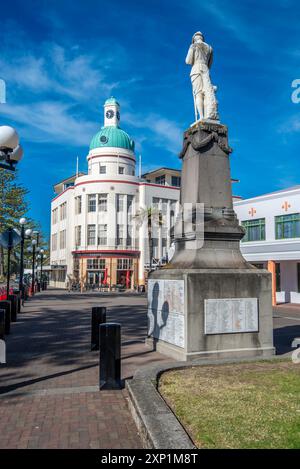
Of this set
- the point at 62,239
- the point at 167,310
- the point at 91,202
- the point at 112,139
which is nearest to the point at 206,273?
the point at 167,310

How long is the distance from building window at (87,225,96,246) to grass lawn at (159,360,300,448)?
47.5 m

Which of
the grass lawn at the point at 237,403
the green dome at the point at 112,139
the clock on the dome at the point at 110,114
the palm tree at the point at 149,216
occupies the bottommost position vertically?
the grass lawn at the point at 237,403

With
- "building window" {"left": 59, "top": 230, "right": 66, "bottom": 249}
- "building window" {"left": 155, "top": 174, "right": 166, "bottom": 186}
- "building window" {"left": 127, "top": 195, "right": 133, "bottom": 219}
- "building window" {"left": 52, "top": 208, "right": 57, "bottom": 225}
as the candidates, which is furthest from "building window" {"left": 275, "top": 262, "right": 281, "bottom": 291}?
"building window" {"left": 52, "top": 208, "right": 57, "bottom": 225}

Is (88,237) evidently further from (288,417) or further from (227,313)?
(288,417)

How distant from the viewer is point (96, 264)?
52.8m

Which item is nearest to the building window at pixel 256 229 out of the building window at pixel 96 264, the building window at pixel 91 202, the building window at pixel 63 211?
the building window at pixel 96 264

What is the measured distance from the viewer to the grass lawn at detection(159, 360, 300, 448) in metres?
4.11

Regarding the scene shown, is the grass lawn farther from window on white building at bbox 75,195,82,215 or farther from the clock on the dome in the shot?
the clock on the dome

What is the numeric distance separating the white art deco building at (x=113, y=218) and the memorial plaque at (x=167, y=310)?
41499mm

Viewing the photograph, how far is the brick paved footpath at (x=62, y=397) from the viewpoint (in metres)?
4.46

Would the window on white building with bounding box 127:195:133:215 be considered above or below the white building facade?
above

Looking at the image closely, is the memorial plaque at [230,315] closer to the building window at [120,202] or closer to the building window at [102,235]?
the building window at [102,235]
